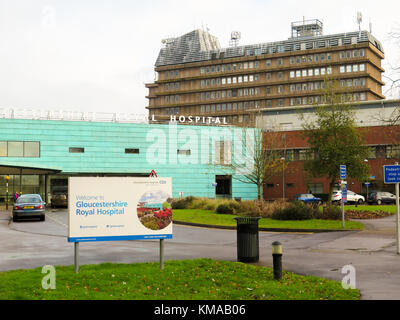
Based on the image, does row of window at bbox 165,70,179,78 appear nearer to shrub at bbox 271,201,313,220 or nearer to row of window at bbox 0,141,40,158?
row of window at bbox 0,141,40,158

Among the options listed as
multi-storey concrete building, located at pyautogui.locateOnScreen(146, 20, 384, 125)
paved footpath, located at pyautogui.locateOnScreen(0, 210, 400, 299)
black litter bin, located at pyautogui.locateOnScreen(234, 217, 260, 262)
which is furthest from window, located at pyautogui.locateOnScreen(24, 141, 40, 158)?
black litter bin, located at pyautogui.locateOnScreen(234, 217, 260, 262)

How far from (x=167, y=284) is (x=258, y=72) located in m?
107

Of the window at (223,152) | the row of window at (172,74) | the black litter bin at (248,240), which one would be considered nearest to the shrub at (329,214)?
the black litter bin at (248,240)

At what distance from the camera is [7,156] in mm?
58344

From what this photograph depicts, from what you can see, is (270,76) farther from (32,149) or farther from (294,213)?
Answer: (294,213)

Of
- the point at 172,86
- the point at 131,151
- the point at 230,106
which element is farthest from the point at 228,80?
the point at 131,151

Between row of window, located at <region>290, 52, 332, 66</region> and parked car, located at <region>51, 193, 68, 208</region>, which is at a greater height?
row of window, located at <region>290, 52, 332, 66</region>

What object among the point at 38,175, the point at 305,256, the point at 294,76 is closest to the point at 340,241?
the point at 305,256

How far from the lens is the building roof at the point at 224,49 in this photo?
10831cm

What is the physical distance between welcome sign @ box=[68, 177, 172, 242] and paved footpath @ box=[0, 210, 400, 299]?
2564 mm

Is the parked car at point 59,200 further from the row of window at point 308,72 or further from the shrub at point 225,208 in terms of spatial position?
the row of window at point 308,72

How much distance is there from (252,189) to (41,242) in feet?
180

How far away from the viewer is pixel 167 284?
1006 centimetres

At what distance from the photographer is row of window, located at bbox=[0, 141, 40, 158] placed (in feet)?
192
